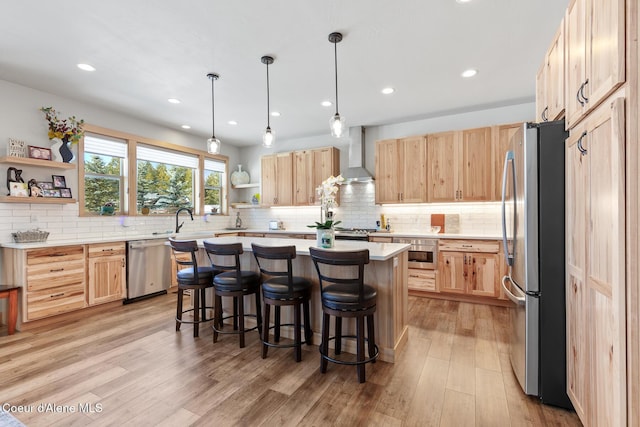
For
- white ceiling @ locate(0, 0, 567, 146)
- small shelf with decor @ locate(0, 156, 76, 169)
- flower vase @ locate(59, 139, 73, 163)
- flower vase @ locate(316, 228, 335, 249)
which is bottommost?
flower vase @ locate(316, 228, 335, 249)

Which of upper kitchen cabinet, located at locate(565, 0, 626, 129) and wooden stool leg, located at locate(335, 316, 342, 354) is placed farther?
wooden stool leg, located at locate(335, 316, 342, 354)

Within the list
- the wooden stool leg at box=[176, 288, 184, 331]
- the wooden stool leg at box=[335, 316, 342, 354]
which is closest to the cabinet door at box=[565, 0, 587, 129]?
the wooden stool leg at box=[335, 316, 342, 354]

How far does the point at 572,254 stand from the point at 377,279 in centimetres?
133

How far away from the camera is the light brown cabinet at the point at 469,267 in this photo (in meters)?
4.03

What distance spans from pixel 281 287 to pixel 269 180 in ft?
13.4

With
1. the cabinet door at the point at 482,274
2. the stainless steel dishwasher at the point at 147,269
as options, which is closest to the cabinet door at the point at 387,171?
the cabinet door at the point at 482,274

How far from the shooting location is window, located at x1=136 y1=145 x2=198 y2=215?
5.00 metres

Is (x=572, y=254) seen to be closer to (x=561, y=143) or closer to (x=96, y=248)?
(x=561, y=143)

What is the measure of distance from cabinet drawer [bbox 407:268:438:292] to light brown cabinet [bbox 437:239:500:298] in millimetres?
86

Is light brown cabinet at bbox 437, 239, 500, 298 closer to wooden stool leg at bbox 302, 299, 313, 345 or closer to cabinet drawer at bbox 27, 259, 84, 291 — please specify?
wooden stool leg at bbox 302, 299, 313, 345

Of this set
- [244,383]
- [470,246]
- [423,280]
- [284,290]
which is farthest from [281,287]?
[470,246]

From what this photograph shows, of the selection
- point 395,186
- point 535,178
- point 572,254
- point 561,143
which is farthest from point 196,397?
point 395,186

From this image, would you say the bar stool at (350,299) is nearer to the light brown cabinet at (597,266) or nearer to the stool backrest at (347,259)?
the stool backrest at (347,259)

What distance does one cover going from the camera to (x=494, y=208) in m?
4.57
